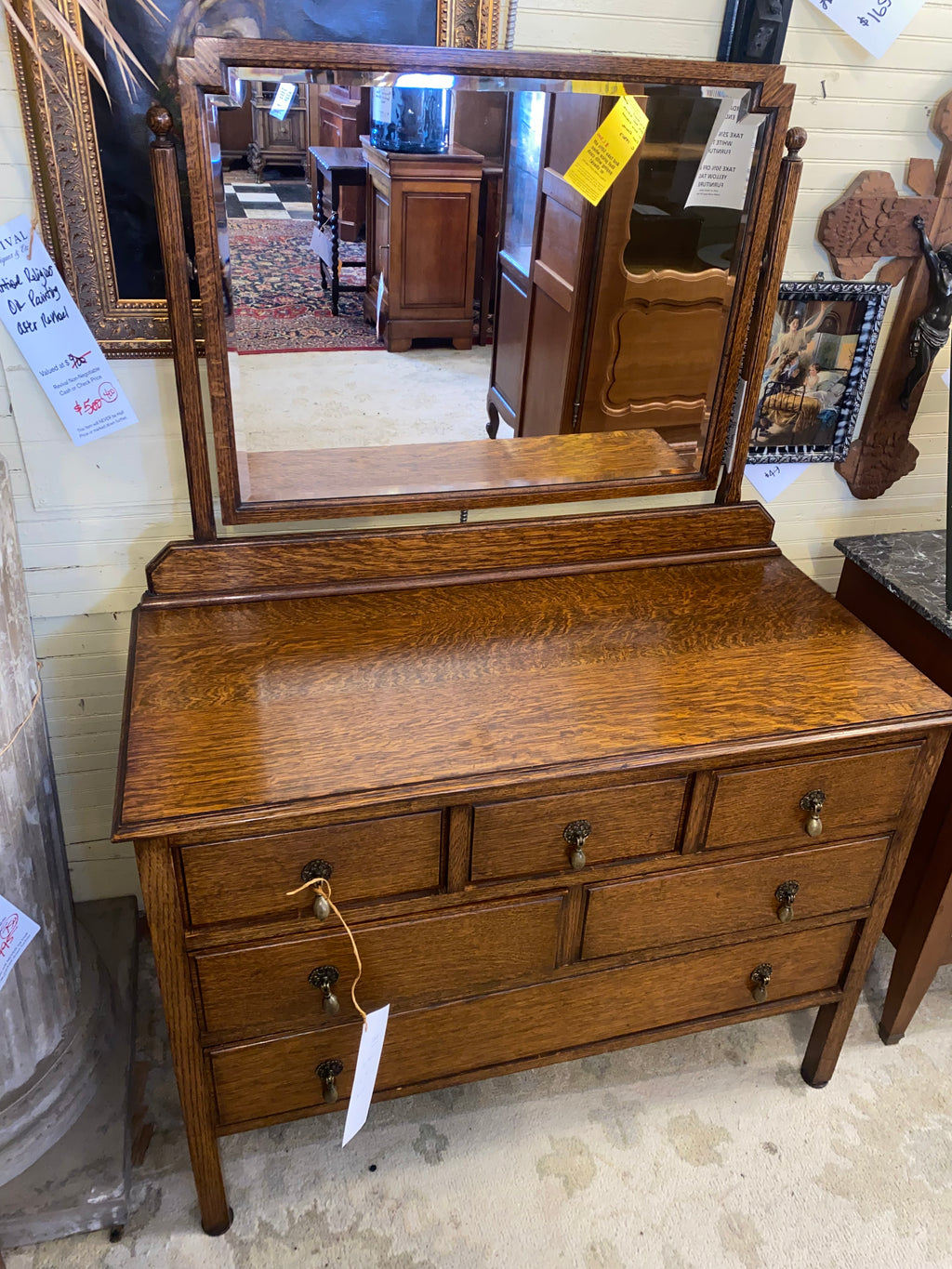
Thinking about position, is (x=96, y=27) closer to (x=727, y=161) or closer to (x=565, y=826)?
(x=727, y=161)

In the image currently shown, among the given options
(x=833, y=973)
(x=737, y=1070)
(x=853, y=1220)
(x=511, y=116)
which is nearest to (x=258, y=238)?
(x=511, y=116)

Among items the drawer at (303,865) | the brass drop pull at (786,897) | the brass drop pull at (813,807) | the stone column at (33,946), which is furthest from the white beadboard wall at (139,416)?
the brass drop pull at (786,897)

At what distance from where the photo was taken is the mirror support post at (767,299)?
1.47m

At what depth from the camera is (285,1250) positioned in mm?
1516

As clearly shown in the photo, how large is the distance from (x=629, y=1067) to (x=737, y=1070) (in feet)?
0.65

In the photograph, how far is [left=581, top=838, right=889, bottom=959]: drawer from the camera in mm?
1430

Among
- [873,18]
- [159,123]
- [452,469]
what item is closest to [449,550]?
[452,469]

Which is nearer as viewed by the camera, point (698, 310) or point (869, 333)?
point (698, 310)

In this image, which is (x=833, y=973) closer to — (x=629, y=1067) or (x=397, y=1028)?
(x=629, y=1067)

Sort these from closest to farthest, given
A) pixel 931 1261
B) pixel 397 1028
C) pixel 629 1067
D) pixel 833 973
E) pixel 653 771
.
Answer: pixel 653 771
pixel 397 1028
pixel 931 1261
pixel 833 973
pixel 629 1067

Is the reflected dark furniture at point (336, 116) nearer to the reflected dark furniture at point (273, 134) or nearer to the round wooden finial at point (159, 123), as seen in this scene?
the reflected dark furniture at point (273, 134)

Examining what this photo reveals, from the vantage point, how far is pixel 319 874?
124 cm

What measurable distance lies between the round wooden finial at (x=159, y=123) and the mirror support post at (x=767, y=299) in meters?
0.88

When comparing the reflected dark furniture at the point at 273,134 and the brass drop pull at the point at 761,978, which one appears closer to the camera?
the reflected dark furniture at the point at 273,134
